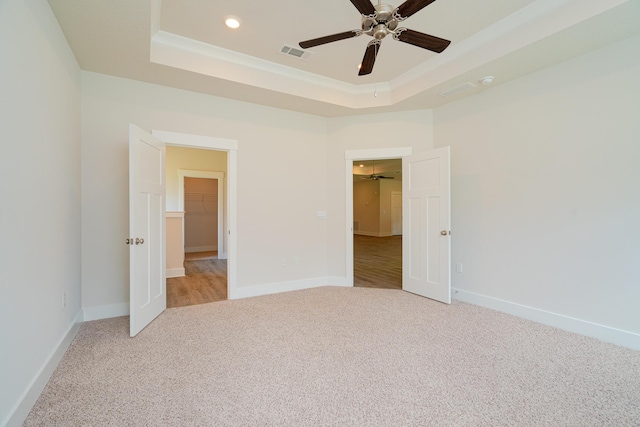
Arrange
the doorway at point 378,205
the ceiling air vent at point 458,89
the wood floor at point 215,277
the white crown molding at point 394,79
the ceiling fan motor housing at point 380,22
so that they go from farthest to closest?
1. the doorway at point 378,205
2. the wood floor at point 215,277
3. the ceiling air vent at point 458,89
4. the white crown molding at point 394,79
5. the ceiling fan motor housing at point 380,22

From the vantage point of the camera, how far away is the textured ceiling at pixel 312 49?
7.90 ft

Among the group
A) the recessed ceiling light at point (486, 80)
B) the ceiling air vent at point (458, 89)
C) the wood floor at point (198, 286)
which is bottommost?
the wood floor at point (198, 286)

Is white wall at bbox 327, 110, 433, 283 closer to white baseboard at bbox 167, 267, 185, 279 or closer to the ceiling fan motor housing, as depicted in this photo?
the ceiling fan motor housing

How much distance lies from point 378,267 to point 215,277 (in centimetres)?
327

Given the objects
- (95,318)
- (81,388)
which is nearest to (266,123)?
(95,318)

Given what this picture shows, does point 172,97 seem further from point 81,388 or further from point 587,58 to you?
point 587,58

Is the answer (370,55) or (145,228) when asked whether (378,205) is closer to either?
(370,55)

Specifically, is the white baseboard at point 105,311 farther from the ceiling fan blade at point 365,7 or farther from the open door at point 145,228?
the ceiling fan blade at point 365,7

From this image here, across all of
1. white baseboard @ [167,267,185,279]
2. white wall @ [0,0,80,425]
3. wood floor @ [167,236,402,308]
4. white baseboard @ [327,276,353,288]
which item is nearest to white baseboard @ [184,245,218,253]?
wood floor @ [167,236,402,308]

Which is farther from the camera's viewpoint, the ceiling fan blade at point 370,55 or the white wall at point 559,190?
the white wall at point 559,190

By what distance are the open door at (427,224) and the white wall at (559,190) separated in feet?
1.24

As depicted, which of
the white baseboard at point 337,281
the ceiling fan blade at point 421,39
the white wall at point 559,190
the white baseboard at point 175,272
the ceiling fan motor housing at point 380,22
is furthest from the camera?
the white baseboard at point 175,272

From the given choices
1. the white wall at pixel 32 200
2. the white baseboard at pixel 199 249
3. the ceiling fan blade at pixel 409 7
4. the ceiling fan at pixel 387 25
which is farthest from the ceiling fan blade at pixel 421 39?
the white baseboard at pixel 199 249

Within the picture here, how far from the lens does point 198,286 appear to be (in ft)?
15.2
